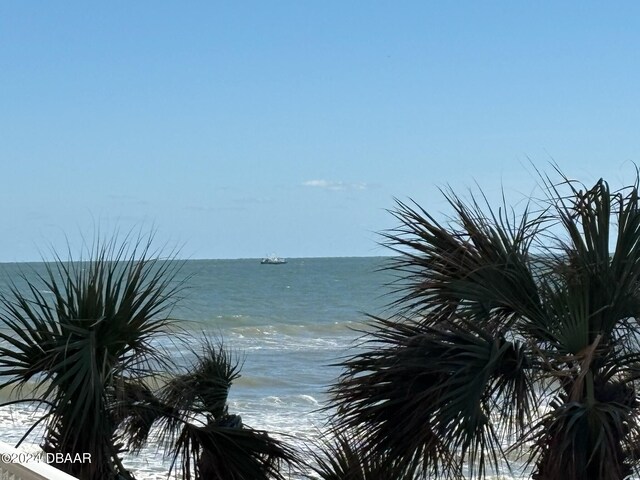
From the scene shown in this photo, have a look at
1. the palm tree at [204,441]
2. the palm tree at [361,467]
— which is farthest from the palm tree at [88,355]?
the palm tree at [361,467]

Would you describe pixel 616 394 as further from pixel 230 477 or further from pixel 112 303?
→ pixel 112 303

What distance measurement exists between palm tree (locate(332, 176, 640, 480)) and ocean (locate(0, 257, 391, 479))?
44 centimetres

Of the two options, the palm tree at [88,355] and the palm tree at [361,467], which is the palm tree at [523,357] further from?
the palm tree at [88,355]

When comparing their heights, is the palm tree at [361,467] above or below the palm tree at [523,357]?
below

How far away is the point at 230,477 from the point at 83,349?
1342 mm

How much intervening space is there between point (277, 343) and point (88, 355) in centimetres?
2531

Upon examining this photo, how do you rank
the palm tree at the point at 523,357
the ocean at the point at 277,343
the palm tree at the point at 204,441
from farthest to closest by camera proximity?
1. the ocean at the point at 277,343
2. the palm tree at the point at 204,441
3. the palm tree at the point at 523,357

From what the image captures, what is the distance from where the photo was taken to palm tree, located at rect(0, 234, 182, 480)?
5.19 meters

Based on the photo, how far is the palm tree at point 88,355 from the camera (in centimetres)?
519

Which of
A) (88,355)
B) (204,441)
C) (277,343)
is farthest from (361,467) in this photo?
(277,343)

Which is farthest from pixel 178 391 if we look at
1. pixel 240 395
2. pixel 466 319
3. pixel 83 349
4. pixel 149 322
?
pixel 240 395

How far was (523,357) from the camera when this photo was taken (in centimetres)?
485

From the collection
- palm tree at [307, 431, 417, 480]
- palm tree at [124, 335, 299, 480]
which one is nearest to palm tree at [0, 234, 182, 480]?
palm tree at [124, 335, 299, 480]

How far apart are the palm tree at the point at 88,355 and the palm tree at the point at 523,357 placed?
136 cm
